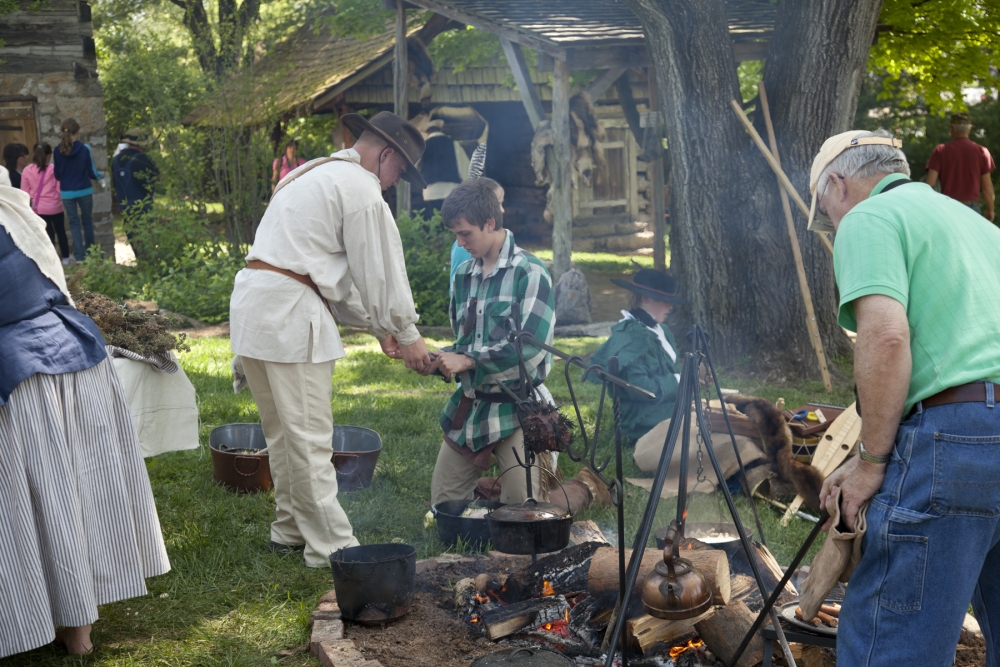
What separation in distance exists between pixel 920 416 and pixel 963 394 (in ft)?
0.37

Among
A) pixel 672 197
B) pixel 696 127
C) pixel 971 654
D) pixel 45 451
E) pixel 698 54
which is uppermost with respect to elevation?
pixel 698 54

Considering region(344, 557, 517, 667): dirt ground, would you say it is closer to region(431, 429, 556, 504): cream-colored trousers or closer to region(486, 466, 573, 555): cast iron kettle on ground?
region(486, 466, 573, 555): cast iron kettle on ground

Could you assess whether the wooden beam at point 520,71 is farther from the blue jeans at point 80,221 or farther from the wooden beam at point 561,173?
the blue jeans at point 80,221

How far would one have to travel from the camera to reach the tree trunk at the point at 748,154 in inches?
293

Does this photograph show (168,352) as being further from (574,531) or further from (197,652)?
(574,531)

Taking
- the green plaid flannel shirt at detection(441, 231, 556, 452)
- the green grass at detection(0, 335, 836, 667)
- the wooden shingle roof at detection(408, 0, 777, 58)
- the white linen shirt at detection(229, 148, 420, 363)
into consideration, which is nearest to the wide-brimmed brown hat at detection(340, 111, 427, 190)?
the white linen shirt at detection(229, 148, 420, 363)

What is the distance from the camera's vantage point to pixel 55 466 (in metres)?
3.28

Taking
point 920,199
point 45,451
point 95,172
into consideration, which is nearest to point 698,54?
point 920,199

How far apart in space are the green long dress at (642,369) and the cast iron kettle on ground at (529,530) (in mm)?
1897

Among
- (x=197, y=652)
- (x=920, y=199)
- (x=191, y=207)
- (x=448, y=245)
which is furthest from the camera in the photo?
(x=191, y=207)

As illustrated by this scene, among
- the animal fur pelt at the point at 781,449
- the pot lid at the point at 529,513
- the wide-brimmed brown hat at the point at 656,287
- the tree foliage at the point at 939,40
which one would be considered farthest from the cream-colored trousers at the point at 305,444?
the tree foliage at the point at 939,40

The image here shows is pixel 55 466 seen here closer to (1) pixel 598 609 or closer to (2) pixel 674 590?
(1) pixel 598 609

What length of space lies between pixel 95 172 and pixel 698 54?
29.5 feet

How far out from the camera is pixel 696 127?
24.9 feet
